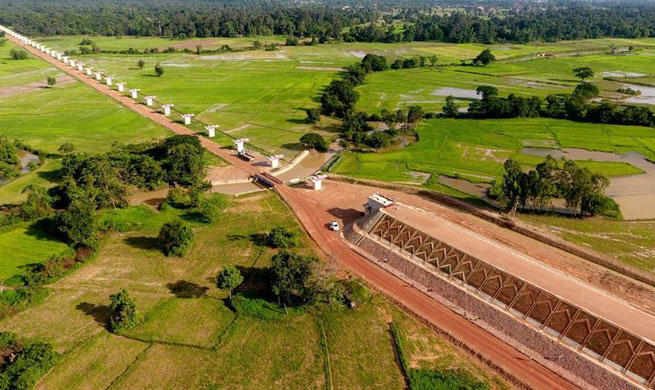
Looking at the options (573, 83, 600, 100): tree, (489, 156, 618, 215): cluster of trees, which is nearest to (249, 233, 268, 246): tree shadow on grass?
(489, 156, 618, 215): cluster of trees

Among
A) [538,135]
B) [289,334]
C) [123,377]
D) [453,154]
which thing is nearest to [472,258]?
[289,334]

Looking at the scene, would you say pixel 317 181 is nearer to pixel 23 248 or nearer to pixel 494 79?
pixel 23 248

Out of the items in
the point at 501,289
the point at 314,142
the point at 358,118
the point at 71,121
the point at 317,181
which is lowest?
the point at 501,289

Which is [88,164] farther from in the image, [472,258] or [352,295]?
[472,258]

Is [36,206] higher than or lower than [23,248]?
higher

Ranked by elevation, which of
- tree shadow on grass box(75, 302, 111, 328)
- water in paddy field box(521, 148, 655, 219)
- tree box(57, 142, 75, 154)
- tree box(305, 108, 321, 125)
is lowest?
tree shadow on grass box(75, 302, 111, 328)

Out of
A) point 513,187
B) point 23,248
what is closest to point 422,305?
point 513,187

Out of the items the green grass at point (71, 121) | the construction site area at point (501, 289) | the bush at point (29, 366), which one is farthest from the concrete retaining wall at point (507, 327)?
the green grass at point (71, 121)

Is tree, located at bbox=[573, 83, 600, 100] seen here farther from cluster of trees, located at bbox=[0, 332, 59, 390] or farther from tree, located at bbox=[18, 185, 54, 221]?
cluster of trees, located at bbox=[0, 332, 59, 390]
